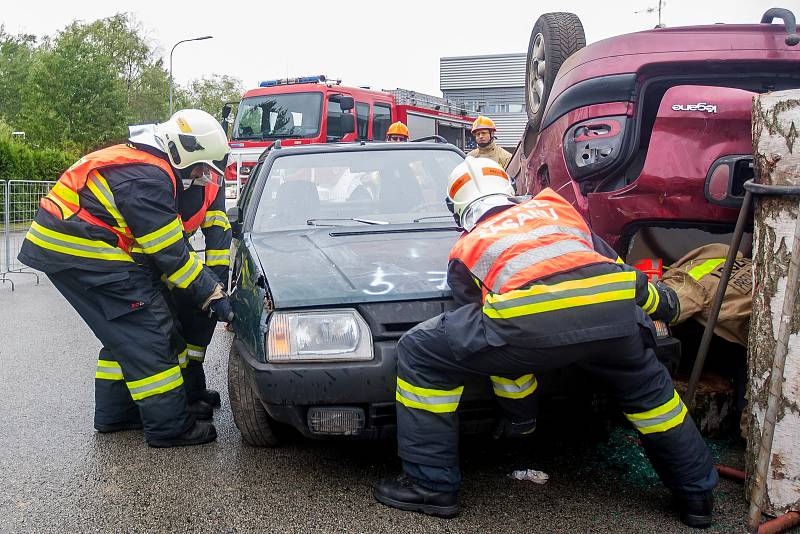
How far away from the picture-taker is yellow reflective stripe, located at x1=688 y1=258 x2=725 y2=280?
12.1ft

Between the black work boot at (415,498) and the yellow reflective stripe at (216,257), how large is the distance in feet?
6.03

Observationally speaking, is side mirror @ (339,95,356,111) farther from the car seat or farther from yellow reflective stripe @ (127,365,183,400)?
yellow reflective stripe @ (127,365,183,400)

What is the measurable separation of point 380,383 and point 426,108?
14.7m

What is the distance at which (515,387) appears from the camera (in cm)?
278

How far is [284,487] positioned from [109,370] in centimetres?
132

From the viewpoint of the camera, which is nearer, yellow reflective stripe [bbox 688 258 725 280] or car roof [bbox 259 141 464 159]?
yellow reflective stripe [bbox 688 258 725 280]

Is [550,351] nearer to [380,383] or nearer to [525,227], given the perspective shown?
[525,227]

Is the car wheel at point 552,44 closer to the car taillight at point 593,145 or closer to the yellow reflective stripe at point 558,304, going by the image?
the car taillight at point 593,145

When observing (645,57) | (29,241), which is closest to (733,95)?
(645,57)

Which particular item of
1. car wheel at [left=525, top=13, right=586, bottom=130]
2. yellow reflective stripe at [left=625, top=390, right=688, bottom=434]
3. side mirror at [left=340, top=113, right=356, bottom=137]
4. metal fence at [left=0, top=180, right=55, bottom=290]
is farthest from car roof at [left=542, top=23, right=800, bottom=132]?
side mirror at [left=340, top=113, right=356, bottom=137]

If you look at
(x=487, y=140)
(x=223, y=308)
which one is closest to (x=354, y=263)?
(x=223, y=308)

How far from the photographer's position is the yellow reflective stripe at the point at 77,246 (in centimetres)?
358

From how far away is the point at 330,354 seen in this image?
2.83m

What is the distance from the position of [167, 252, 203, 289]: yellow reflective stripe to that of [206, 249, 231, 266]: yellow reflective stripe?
58 centimetres
